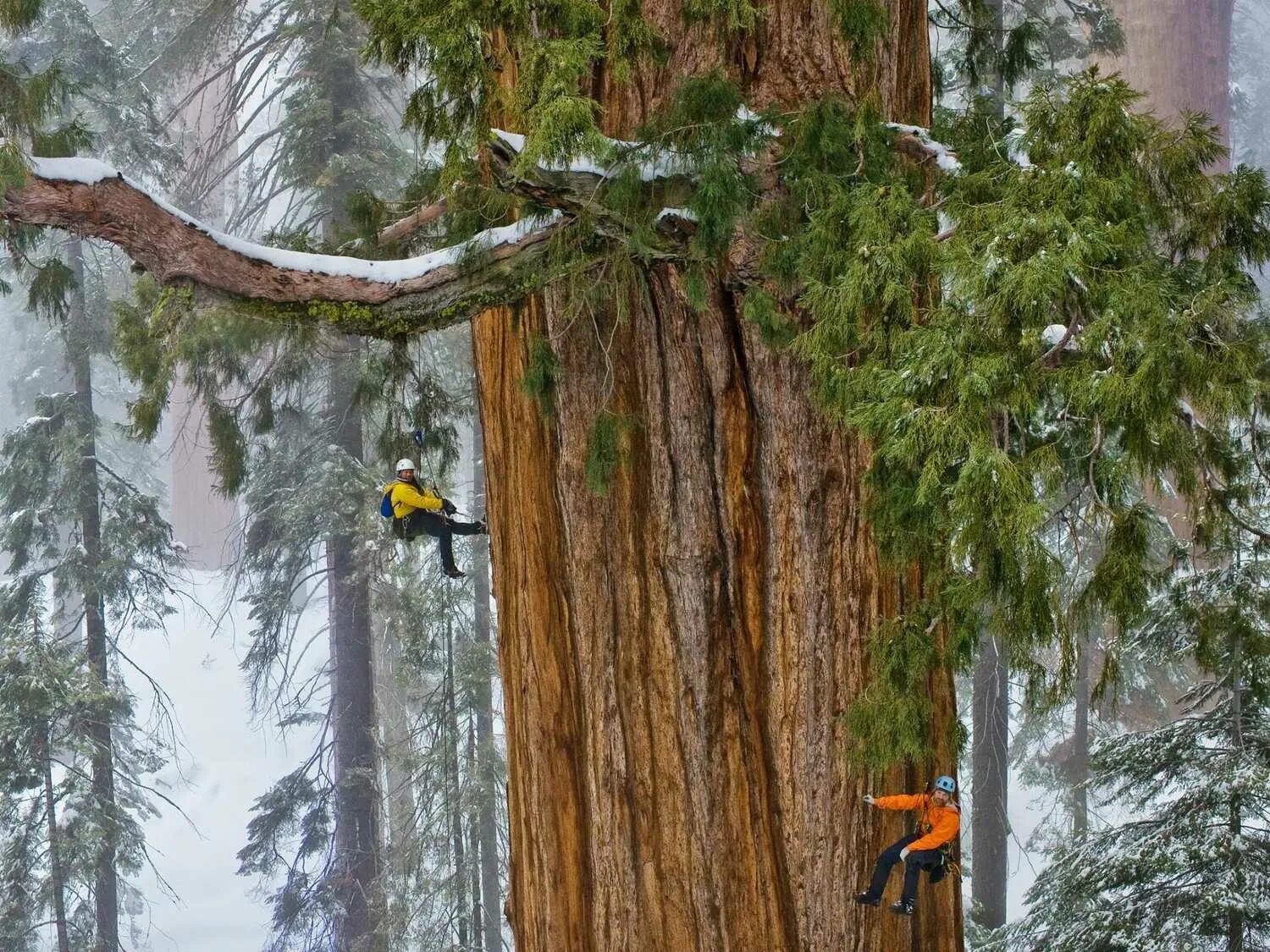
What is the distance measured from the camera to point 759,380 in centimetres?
436

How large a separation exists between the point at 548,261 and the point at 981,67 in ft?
10.6

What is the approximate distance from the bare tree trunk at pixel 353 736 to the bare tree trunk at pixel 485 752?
1.18m

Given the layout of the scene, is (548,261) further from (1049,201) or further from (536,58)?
(1049,201)

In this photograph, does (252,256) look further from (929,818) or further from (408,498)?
(408,498)

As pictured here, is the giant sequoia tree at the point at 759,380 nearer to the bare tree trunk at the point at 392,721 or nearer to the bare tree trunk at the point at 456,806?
the bare tree trunk at the point at 456,806

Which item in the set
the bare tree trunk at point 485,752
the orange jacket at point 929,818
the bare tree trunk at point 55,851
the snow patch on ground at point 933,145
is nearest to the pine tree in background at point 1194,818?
the orange jacket at point 929,818

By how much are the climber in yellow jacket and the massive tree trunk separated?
10.2 meters

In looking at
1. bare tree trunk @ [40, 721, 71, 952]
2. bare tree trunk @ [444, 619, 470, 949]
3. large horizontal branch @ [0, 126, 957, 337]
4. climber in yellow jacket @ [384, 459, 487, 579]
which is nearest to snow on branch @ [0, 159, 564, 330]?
large horizontal branch @ [0, 126, 957, 337]

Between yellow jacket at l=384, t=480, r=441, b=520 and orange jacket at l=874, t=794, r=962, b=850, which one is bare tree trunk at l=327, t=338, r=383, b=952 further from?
orange jacket at l=874, t=794, r=962, b=850

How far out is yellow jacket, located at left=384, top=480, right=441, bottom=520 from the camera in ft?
23.2

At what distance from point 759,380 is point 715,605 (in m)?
0.75

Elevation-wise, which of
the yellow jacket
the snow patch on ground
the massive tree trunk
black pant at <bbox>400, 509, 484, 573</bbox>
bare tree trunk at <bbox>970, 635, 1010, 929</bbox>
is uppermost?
the massive tree trunk

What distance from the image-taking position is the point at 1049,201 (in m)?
3.39

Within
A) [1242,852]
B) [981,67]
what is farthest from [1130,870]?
[981,67]
